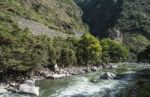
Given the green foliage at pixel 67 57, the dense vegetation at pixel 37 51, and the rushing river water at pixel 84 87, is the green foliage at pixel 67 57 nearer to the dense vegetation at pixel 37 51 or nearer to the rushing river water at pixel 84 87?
the dense vegetation at pixel 37 51

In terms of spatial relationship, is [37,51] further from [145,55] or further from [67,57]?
[145,55]

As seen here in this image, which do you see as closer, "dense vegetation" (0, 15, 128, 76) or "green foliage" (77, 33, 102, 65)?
"dense vegetation" (0, 15, 128, 76)

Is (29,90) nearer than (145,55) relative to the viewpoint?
Yes

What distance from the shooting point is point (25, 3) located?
174 metres

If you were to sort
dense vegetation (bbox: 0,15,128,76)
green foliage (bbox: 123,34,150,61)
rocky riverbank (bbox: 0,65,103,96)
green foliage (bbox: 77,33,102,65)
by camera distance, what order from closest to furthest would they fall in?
rocky riverbank (bbox: 0,65,103,96) < dense vegetation (bbox: 0,15,128,76) < green foliage (bbox: 77,33,102,65) < green foliage (bbox: 123,34,150,61)

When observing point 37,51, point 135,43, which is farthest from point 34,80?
point 135,43

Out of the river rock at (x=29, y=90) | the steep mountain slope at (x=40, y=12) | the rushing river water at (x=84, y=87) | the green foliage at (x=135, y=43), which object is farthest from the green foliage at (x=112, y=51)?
the river rock at (x=29, y=90)

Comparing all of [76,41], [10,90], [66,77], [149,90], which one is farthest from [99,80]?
[76,41]


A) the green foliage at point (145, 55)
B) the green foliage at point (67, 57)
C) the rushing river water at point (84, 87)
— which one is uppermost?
the green foliage at point (145, 55)

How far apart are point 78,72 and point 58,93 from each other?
30324 mm

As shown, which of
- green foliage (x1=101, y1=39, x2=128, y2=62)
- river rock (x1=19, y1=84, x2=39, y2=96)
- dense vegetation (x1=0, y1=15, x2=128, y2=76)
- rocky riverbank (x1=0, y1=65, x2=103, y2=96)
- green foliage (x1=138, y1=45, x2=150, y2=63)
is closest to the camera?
river rock (x1=19, y1=84, x2=39, y2=96)

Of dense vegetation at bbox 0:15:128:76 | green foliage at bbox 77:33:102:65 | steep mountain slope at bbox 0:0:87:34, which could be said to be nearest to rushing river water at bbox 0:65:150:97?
dense vegetation at bbox 0:15:128:76

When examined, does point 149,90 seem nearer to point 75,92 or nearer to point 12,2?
point 75,92

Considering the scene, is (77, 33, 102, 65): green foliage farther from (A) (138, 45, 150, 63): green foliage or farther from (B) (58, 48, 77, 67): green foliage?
(A) (138, 45, 150, 63): green foliage
